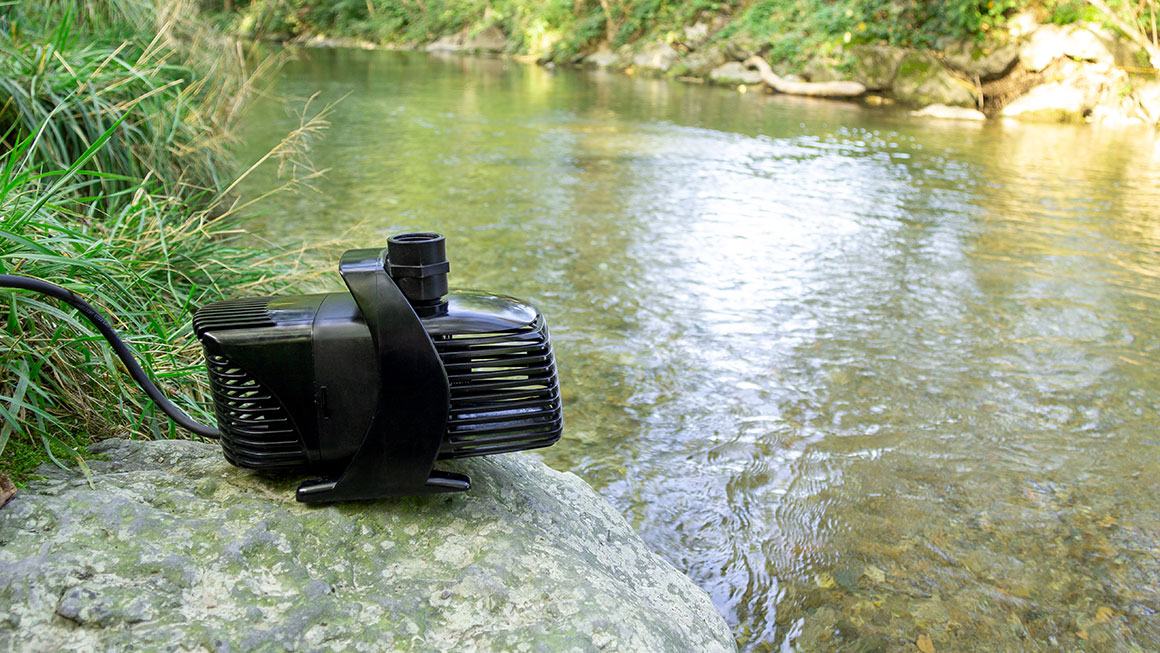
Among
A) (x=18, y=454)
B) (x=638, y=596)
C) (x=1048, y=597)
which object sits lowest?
(x=1048, y=597)

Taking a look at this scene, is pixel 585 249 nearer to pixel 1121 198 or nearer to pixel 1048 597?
pixel 1048 597

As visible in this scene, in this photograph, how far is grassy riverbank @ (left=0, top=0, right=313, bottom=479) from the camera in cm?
170

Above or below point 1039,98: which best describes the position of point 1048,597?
below

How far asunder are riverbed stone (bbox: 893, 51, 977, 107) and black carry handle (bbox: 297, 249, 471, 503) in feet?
46.1

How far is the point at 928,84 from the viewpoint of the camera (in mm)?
13820

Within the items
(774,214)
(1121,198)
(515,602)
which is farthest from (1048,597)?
(1121,198)

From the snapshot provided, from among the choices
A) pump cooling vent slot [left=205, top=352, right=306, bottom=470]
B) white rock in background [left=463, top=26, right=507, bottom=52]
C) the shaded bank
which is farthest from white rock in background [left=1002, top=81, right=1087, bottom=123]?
white rock in background [left=463, top=26, right=507, bottom=52]

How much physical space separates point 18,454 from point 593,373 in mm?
2297

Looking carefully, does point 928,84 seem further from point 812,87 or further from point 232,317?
point 232,317

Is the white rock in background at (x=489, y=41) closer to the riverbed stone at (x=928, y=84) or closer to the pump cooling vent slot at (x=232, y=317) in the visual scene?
the riverbed stone at (x=928, y=84)

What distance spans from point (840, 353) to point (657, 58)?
1652 cm

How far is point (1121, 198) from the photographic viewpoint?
732 centimetres

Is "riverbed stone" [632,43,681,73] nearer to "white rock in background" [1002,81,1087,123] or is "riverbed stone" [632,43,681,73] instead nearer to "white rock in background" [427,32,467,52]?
"white rock in background" [1002,81,1087,123]

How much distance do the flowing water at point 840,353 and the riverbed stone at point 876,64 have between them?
5.67m
